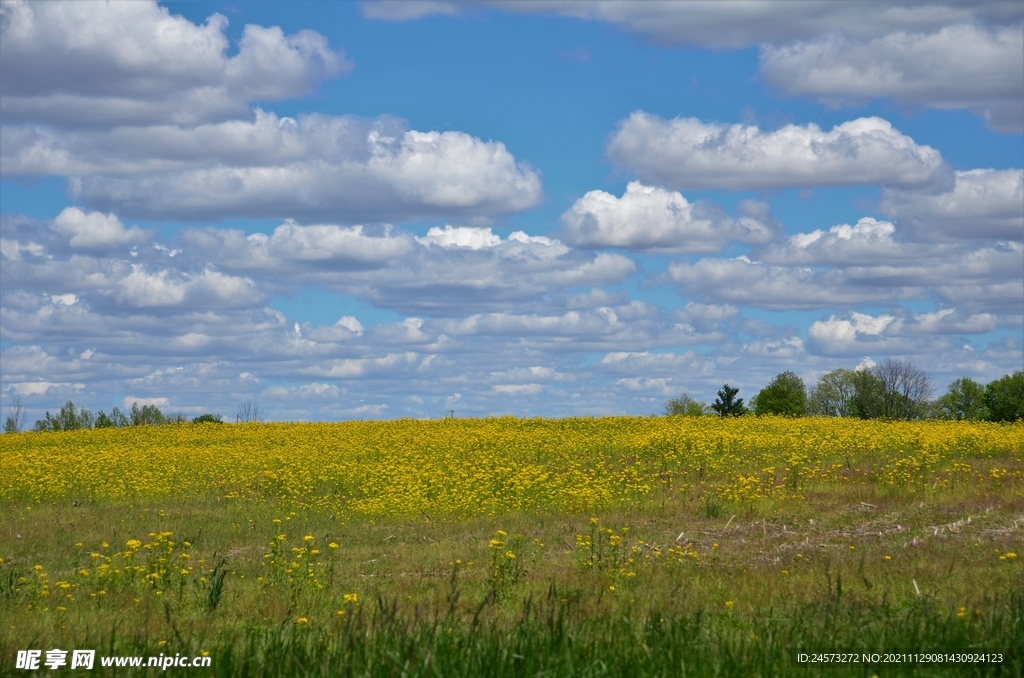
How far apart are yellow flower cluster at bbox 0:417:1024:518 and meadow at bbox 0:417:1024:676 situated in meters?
0.11

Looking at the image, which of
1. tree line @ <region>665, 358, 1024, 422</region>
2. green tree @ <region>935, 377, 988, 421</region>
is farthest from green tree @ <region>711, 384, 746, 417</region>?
green tree @ <region>935, 377, 988, 421</region>

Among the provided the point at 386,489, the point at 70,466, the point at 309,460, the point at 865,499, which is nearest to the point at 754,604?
the point at 865,499

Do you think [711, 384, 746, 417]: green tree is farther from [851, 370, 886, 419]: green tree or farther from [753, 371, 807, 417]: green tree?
[851, 370, 886, 419]: green tree

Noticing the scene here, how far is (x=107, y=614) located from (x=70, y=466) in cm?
1926

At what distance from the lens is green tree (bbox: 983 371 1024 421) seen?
226ft

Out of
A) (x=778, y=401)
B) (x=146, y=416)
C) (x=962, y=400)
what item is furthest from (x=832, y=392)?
(x=146, y=416)

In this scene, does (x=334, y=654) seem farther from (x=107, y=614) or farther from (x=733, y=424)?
(x=733, y=424)

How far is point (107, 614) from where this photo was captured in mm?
11352

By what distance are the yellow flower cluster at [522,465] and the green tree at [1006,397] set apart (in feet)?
120

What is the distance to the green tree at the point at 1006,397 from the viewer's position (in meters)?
68.8

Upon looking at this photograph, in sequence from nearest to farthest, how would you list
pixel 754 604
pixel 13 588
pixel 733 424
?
pixel 754 604, pixel 13 588, pixel 733 424

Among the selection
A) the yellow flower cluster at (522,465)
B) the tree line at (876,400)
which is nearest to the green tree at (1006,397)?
the tree line at (876,400)

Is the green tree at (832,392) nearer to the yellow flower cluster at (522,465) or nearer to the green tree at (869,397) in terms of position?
the green tree at (869,397)

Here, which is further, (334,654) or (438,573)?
(438,573)
